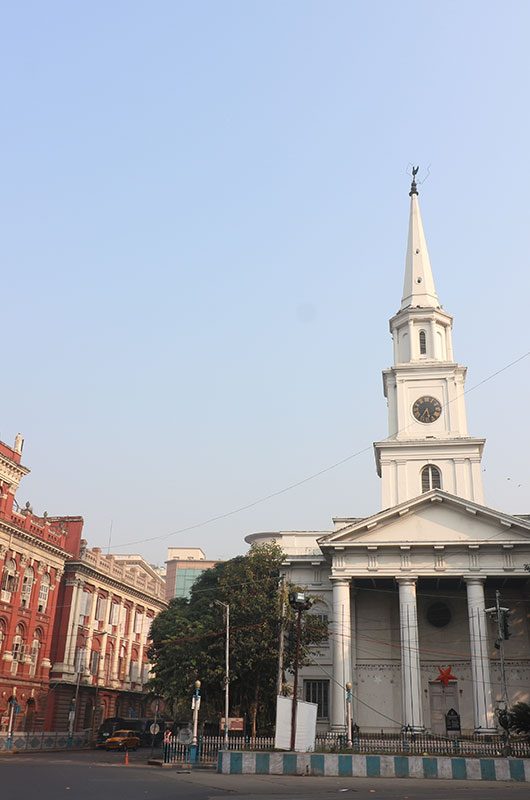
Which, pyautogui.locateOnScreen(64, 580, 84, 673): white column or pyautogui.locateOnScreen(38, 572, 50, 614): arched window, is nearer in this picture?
pyautogui.locateOnScreen(38, 572, 50, 614): arched window

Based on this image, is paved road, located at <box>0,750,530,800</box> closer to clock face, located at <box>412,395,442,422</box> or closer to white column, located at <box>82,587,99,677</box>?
clock face, located at <box>412,395,442,422</box>

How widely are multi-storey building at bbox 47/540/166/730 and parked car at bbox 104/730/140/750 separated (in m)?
3.90

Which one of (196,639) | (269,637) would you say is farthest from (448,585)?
(196,639)

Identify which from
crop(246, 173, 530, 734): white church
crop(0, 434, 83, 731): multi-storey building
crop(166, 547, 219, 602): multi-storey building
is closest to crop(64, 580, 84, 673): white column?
crop(0, 434, 83, 731): multi-storey building

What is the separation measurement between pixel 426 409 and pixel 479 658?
55.2 ft

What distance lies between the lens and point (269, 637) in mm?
37688

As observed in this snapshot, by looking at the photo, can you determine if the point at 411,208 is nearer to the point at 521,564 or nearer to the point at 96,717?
the point at 521,564

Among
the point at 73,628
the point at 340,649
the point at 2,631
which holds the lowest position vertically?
the point at 340,649

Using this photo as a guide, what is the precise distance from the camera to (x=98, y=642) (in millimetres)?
62156

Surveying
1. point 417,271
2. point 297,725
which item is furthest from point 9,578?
point 417,271

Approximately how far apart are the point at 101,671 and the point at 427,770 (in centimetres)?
4098

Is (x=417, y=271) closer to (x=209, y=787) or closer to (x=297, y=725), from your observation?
(x=297, y=725)

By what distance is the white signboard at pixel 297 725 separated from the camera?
26.7 metres

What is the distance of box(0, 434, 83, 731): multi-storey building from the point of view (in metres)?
49.0
